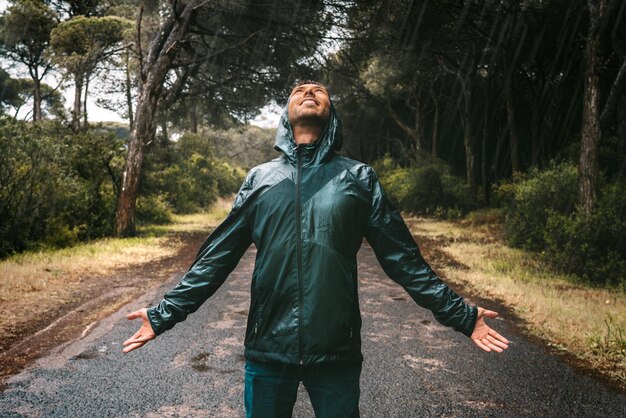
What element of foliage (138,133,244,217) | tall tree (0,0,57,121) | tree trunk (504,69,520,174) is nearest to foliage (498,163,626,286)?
tree trunk (504,69,520,174)

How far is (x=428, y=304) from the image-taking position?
220 centimetres

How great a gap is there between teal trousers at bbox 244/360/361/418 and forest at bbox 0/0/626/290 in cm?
810

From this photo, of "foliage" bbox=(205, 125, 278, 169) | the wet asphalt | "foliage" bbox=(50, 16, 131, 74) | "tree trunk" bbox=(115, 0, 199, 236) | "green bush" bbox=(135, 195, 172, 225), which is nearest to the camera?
the wet asphalt

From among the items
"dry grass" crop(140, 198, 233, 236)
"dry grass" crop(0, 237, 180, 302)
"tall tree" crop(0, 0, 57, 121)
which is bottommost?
"dry grass" crop(0, 237, 180, 302)

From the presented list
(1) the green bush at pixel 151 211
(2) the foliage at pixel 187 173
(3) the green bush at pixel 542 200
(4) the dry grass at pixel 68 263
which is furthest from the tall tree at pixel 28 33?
(3) the green bush at pixel 542 200

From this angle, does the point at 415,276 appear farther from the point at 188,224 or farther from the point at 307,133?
the point at 188,224

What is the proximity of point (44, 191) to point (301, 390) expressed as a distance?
928 centimetres

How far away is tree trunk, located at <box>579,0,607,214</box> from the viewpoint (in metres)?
10.2

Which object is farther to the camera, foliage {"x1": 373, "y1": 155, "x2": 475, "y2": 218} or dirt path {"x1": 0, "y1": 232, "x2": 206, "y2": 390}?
foliage {"x1": 373, "y1": 155, "x2": 475, "y2": 218}

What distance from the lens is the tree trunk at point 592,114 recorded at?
401 inches

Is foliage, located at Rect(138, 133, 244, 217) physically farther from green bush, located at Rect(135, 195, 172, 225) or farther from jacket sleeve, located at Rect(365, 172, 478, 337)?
jacket sleeve, located at Rect(365, 172, 478, 337)

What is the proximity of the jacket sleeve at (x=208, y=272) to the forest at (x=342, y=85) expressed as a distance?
825 cm

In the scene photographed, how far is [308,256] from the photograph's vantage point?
6.75 ft

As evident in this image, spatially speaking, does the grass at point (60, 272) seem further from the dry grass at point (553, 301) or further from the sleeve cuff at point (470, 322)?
the dry grass at point (553, 301)
